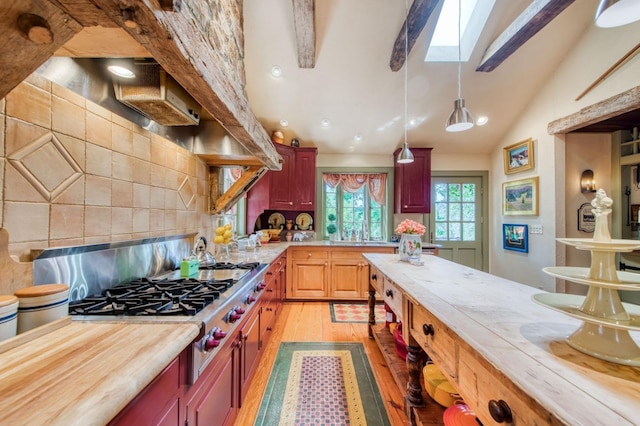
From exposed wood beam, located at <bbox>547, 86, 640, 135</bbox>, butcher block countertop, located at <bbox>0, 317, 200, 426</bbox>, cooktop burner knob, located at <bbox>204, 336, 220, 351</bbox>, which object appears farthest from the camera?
exposed wood beam, located at <bbox>547, 86, 640, 135</bbox>

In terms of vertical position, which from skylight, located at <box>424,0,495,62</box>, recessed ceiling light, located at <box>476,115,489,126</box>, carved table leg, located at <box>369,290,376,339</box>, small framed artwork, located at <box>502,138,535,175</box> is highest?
skylight, located at <box>424,0,495,62</box>

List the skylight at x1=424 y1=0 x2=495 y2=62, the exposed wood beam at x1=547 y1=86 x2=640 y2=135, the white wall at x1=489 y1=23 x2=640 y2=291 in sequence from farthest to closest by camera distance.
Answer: the skylight at x1=424 y1=0 x2=495 y2=62 → the white wall at x1=489 y1=23 x2=640 y2=291 → the exposed wood beam at x1=547 y1=86 x2=640 y2=135

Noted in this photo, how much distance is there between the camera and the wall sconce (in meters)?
3.33

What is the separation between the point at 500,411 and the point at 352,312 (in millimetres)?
2829

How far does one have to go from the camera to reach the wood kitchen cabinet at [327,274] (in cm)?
371

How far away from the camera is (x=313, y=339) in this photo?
2615mm

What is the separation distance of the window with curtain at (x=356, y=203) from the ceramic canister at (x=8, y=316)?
3.87 m

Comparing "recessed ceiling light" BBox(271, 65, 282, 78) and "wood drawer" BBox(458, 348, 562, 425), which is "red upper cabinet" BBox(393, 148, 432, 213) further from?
"wood drawer" BBox(458, 348, 562, 425)

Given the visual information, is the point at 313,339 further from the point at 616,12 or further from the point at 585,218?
the point at 585,218

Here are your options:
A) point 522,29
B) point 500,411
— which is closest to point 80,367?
point 500,411

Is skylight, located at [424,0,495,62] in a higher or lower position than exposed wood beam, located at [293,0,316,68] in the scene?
higher

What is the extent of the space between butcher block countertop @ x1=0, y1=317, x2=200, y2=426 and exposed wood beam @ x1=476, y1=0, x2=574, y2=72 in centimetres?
382

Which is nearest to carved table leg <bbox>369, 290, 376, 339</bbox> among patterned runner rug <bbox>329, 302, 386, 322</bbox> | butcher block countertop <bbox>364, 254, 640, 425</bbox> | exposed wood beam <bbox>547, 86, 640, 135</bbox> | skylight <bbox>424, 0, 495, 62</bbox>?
patterned runner rug <bbox>329, 302, 386, 322</bbox>

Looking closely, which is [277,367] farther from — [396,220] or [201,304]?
[396,220]
